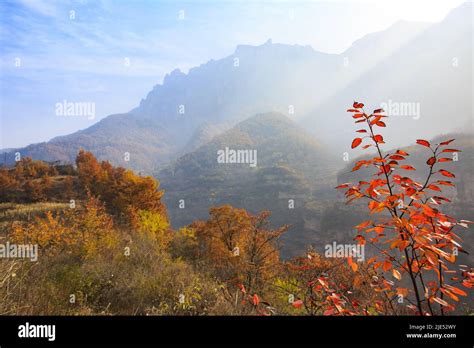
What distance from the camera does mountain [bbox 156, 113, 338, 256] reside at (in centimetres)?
9688

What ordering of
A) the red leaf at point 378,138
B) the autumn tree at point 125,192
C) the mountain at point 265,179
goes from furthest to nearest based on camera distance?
the mountain at point 265,179 < the autumn tree at point 125,192 < the red leaf at point 378,138

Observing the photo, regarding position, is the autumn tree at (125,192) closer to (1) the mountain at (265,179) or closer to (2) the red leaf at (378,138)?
(2) the red leaf at (378,138)

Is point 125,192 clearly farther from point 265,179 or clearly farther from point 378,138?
point 265,179

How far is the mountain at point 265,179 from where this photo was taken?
96.9 meters

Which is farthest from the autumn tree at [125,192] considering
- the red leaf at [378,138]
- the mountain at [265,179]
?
the mountain at [265,179]

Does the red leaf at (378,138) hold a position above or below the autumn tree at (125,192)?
above

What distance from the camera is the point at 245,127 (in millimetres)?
174250

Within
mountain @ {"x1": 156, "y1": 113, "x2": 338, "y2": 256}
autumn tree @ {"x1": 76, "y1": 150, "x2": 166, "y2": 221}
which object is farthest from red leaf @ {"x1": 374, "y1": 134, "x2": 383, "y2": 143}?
mountain @ {"x1": 156, "y1": 113, "x2": 338, "y2": 256}

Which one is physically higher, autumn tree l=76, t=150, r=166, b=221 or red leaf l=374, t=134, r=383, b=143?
red leaf l=374, t=134, r=383, b=143

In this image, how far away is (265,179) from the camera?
121 metres

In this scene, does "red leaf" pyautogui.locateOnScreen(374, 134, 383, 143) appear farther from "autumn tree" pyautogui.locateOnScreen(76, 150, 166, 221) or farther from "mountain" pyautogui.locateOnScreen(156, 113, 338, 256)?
"mountain" pyautogui.locateOnScreen(156, 113, 338, 256)

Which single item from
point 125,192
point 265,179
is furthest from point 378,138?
point 265,179
